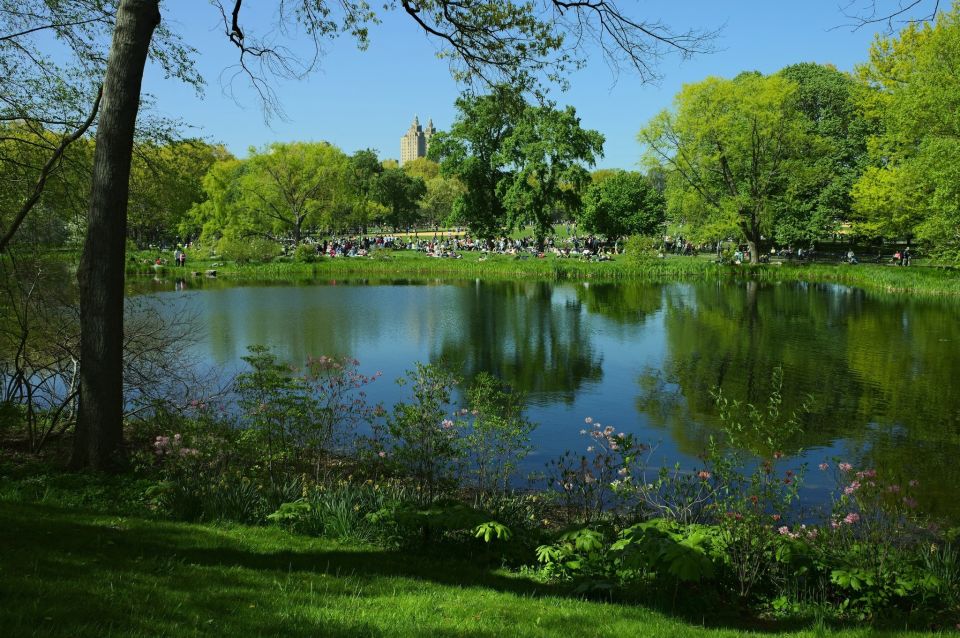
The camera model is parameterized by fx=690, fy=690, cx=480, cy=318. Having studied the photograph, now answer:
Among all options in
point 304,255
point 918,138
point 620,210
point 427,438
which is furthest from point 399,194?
point 427,438

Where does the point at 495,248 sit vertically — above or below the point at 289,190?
below

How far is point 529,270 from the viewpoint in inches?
1982

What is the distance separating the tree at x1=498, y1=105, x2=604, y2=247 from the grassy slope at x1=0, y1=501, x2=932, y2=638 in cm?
4771

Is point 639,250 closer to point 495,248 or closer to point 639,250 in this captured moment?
point 639,250

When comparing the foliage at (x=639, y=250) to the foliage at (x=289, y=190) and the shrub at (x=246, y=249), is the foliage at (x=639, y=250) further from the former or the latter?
the shrub at (x=246, y=249)

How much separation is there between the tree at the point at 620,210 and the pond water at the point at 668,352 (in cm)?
3077

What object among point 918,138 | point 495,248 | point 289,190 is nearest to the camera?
point 918,138

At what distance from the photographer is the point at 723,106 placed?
46719 mm

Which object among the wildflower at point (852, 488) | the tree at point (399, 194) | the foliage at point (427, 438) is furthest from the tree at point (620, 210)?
the wildflower at point (852, 488)

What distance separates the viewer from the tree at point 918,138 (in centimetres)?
3097

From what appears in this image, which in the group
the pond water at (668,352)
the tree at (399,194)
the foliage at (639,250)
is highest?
the tree at (399,194)

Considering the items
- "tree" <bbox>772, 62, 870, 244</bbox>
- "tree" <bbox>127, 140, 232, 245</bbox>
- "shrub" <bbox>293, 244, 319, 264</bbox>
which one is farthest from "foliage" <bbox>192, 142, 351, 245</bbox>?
"tree" <bbox>127, 140, 232, 245</bbox>

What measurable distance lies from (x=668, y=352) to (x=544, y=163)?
33.6 m

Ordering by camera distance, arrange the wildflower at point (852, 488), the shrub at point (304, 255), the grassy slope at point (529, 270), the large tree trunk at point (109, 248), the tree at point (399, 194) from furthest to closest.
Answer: the tree at point (399, 194) → the shrub at point (304, 255) → the grassy slope at point (529, 270) → the large tree trunk at point (109, 248) → the wildflower at point (852, 488)
